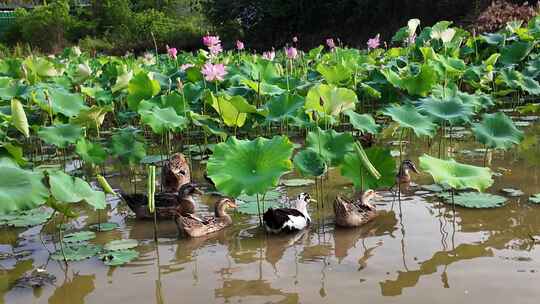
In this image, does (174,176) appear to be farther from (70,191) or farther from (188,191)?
(70,191)

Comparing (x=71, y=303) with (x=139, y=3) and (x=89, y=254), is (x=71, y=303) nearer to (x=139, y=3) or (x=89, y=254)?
(x=89, y=254)

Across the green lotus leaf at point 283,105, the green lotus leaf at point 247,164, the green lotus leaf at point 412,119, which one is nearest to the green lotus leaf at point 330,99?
the green lotus leaf at point 412,119

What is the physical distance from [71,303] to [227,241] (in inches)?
33.8

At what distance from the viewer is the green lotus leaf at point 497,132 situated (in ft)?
11.6

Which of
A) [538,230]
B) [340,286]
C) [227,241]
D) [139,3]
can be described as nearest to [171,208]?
[227,241]

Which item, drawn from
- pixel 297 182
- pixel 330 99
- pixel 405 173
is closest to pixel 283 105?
pixel 297 182

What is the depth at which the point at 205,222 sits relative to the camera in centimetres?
316

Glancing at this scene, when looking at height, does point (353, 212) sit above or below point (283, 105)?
below

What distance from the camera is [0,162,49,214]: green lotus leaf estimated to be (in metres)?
2.34

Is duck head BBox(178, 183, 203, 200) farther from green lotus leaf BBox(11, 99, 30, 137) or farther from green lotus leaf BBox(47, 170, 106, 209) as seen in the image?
green lotus leaf BBox(11, 99, 30, 137)

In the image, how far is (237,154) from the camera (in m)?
3.07

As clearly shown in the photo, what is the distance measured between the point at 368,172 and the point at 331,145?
12.4 inches

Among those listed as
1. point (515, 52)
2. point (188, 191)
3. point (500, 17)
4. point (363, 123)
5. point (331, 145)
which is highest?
point (500, 17)

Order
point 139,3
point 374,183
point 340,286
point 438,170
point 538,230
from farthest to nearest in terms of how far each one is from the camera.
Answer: point 139,3 < point 374,183 < point 538,230 < point 438,170 < point 340,286
